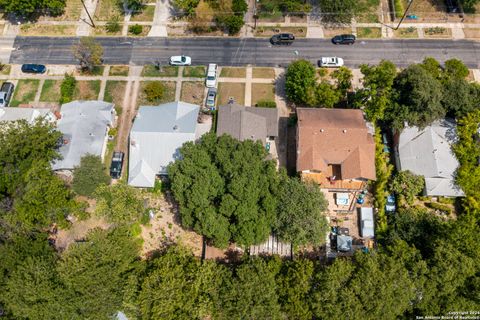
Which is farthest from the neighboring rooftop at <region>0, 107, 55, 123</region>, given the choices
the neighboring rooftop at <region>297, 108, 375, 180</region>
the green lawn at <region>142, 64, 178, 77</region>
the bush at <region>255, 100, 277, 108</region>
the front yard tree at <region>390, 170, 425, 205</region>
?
the front yard tree at <region>390, 170, 425, 205</region>

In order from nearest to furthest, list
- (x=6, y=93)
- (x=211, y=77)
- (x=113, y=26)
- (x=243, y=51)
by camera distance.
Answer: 1. (x=6, y=93)
2. (x=211, y=77)
3. (x=243, y=51)
4. (x=113, y=26)

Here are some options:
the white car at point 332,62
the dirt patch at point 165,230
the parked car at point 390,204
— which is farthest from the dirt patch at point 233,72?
the parked car at point 390,204

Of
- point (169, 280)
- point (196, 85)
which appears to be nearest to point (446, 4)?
point (196, 85)

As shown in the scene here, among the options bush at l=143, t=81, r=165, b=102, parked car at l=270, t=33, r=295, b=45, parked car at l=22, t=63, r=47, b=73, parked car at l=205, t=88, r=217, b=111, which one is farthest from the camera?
parked car at l=270, t=33, r=295, b=45

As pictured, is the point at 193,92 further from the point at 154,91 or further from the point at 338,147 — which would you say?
the point at 338,147

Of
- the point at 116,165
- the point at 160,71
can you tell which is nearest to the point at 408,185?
the point at 116,165

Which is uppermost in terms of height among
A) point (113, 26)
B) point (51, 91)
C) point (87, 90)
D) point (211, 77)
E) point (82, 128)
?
point (113, 26)

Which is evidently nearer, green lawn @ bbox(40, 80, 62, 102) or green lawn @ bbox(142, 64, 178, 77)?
green lawn @ bbox(40, 80, 62, 102)

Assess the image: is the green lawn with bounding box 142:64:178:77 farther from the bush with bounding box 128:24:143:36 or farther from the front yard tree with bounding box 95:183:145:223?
the front yard tree with bounding box 95:183:145:223
